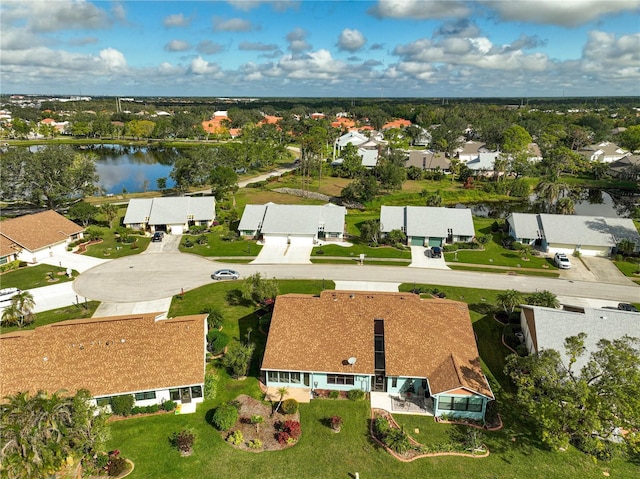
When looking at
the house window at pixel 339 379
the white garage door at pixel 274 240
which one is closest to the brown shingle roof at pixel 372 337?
the house window at pixel 339 379

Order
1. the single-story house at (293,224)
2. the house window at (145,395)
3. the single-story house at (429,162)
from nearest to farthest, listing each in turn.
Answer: the house window at (145,395) < the single-story house at (293,224) < the single-story house at (429,162)

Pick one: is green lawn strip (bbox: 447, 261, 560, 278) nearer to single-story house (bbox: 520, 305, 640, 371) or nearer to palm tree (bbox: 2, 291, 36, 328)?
single-story house (bbox: 520, 305, 640, 371)

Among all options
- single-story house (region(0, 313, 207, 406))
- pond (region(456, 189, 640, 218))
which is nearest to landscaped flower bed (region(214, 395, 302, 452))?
single-story house (region(0, 313, 207, 406))

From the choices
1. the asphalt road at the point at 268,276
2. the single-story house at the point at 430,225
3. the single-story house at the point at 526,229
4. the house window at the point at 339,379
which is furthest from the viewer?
the single-story house at the point at 430,225

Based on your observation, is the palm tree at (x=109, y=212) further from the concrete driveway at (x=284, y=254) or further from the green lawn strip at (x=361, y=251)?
the green lawn strip at (x=361, y=251)

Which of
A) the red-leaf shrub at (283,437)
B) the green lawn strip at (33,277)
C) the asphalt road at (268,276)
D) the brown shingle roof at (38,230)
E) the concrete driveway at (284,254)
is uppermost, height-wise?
the brown shingle roof at (38,230)

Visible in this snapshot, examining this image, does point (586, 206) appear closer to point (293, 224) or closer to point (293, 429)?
point (293, 224)

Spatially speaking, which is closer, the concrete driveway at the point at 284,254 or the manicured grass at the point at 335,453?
the manicured grass at the point at 335,453
